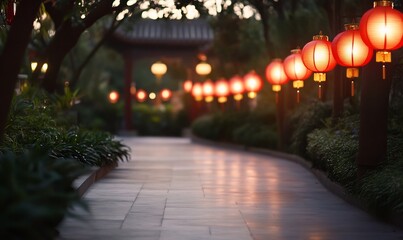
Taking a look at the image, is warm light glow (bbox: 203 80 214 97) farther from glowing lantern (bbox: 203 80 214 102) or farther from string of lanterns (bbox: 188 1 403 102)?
string of lanterns (bbox: 188 1 403 102)

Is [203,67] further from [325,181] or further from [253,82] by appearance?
[325,181]

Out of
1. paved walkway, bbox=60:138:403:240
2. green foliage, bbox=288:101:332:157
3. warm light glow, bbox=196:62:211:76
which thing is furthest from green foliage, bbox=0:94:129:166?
warm light glow, bbox=196:62:211:76

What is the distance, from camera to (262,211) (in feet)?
42.4

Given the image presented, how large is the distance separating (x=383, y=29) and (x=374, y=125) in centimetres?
198

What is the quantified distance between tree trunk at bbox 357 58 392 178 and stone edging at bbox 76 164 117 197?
4221mm

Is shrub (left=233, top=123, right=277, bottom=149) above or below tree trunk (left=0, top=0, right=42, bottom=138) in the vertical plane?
below

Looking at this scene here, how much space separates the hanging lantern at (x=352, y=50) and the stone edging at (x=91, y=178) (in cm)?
456

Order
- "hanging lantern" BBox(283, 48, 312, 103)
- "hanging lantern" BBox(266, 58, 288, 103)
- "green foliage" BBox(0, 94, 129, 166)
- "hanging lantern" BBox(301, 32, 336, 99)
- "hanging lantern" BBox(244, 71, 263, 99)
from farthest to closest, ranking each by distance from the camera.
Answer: "hanging lantern" BBox(244, 71, 263, 99), "hanging lantern" BBox(266, 58, 288, 103), "hanging lantern" BBox(283, 48, 312, 103), "hanging lantern" BBox(301, 32, 336, 99), "green foliage" BBox(0, 94, 129, 166)

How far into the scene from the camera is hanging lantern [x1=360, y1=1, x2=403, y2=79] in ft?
40.0

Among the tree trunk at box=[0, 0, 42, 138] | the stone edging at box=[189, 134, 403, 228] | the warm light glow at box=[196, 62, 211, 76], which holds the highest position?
the warm light glow at box=[196, 62, 211, 76]

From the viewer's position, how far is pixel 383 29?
40.0 feet

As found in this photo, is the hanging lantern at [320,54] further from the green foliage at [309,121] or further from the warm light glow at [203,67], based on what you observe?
the warm light glow at [203,67]

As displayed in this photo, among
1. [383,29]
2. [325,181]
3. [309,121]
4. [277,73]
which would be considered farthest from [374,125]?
[277,73]

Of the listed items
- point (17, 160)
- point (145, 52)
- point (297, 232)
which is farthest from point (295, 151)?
point (145, 52)
